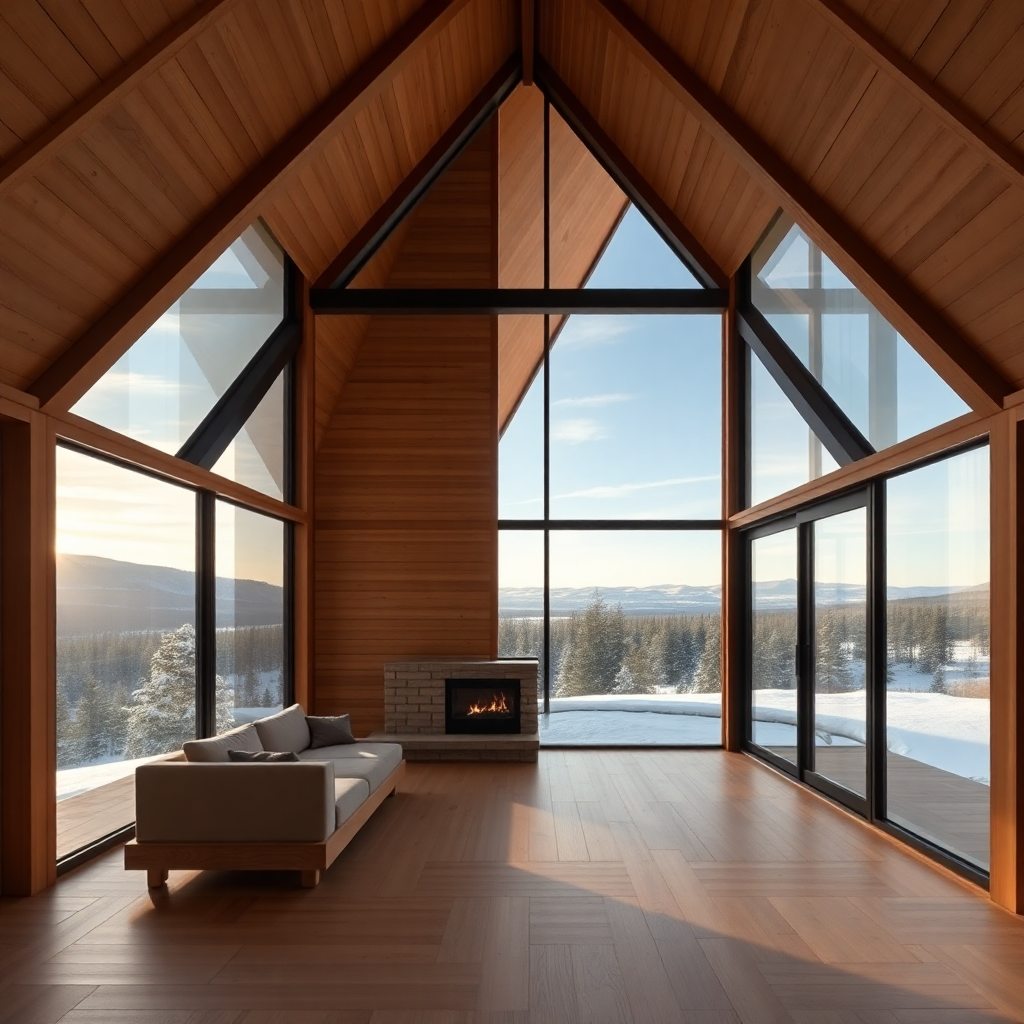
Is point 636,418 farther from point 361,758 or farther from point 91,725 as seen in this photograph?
point 91,725

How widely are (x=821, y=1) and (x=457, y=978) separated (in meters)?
4.64

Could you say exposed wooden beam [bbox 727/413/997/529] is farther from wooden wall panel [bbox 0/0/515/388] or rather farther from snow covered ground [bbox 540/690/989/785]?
wooden wall panel [bbox 0/0/515/388]

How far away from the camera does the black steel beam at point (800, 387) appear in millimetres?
6996

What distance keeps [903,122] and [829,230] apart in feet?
3.53

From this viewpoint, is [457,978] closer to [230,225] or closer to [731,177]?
[230,225]

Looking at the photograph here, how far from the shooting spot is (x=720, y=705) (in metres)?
10.0

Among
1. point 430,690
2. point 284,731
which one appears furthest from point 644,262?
point 284,731

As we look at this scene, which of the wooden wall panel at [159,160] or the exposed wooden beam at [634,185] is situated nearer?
the wooden wall panel at [159,160]

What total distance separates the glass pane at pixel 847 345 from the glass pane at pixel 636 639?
9.09ft

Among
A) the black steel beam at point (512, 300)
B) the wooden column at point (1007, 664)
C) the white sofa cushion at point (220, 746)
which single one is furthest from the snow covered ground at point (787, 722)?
the white sofa cushion at point (220, 746)

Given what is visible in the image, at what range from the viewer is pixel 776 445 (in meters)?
8.76

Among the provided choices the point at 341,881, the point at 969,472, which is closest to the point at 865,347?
the point at 969,472

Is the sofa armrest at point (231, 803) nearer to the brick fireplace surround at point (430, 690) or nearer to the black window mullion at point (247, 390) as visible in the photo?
the black window mullion at point (247, 390)

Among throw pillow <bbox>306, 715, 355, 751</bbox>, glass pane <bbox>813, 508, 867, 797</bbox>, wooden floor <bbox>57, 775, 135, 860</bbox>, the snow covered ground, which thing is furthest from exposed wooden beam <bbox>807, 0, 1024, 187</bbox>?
throw pillow <bbox>306, 715, 355, 751</bbox>
